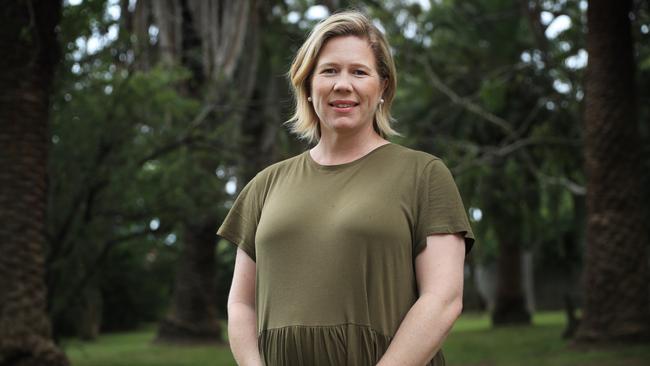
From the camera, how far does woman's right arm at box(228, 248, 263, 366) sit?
7.38 feet

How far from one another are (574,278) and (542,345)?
23.0m

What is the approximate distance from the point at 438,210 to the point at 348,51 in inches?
20.2

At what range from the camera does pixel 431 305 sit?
6.71 ft

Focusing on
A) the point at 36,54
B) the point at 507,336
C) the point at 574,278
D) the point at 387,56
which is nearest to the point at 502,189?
the point at 507,336

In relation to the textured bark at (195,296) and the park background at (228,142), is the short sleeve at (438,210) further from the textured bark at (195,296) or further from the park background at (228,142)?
the textured bark at (195,296)

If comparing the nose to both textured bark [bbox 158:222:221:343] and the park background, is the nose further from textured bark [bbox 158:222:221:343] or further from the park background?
Result: textured bark [bbox 158:222:221:343]

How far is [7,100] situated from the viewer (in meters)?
7.13

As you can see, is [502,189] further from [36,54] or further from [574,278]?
[574,278]

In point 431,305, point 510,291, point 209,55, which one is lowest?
point 510,291

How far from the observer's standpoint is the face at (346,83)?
222 centimetres

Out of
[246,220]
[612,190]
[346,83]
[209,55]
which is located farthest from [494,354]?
[346,83]

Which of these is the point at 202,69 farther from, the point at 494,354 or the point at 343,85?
the point at 343,85

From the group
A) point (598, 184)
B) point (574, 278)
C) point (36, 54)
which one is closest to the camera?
point (36, 54)

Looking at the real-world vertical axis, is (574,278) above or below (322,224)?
below
